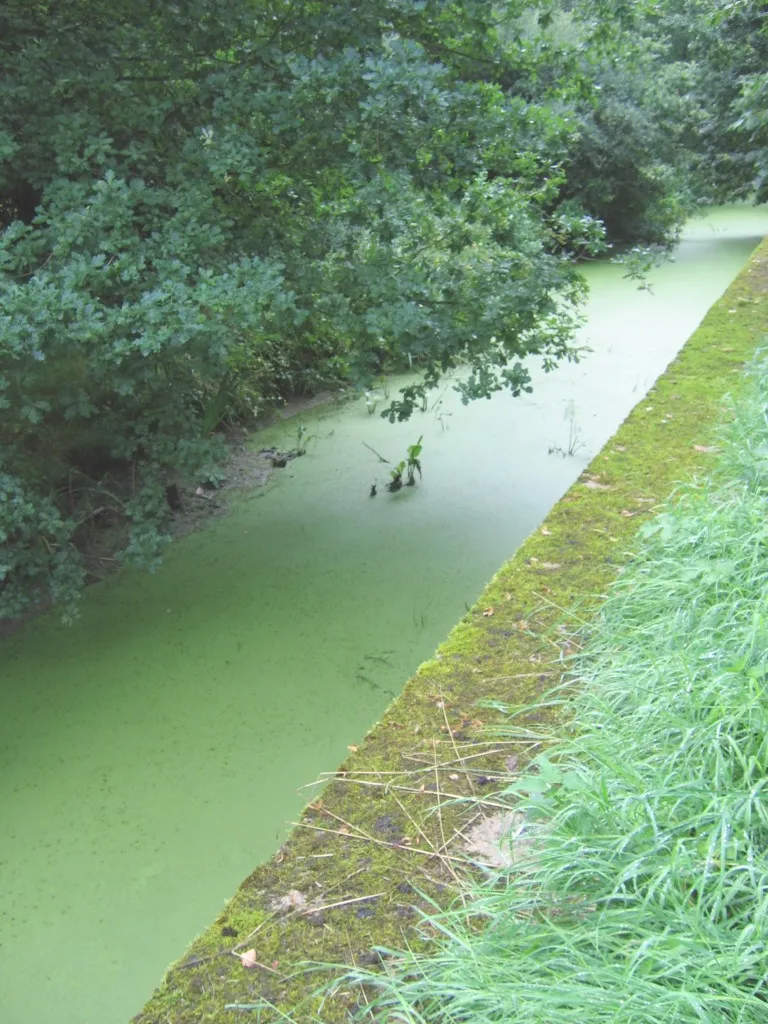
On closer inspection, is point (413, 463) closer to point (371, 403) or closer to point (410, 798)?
point (371, 403)

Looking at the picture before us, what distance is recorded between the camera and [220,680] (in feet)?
10.4

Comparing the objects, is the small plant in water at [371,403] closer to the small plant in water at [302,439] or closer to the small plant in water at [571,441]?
the small plant in water at [302,439]

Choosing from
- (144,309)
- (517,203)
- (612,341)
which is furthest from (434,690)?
(612,341)

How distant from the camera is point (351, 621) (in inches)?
137

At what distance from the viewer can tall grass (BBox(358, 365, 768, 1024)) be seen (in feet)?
3.66

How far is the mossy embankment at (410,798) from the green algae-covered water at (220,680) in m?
0.84

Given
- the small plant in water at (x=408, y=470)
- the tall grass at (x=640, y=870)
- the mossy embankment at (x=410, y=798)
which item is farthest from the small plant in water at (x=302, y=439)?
the tall grass at (x=640, y=870)

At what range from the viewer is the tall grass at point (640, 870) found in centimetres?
112

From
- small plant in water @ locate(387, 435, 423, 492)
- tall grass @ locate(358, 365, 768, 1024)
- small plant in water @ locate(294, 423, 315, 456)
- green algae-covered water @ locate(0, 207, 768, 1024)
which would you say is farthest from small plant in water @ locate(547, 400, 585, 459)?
tall grass @ locate(358, 365, 768, 1024)

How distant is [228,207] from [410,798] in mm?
2687

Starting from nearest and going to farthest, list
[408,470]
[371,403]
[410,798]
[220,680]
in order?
[410,798] → [220,680] → [408,470] → [371,403]

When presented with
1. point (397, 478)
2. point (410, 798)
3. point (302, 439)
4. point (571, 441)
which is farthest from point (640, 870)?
point (302, 439)

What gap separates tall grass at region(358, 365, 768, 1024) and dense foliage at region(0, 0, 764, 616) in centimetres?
179

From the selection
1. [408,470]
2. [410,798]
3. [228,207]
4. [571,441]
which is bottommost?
[571,441]
